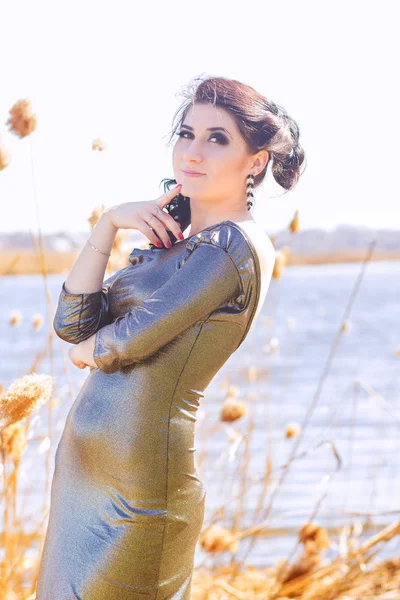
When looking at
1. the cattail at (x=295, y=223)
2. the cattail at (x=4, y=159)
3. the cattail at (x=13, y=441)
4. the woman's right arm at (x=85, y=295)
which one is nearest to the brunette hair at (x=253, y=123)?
the woman's right arm at (x=85, y=295)

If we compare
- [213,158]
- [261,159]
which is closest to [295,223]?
[261,159]

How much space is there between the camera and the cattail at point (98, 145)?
7.32 ft

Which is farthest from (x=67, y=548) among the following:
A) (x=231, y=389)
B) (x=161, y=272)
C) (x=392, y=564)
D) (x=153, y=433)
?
(x=392, y=564)

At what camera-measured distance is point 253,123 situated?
1.80 meters

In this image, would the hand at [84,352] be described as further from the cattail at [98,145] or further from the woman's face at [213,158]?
the cattail at [98,145]

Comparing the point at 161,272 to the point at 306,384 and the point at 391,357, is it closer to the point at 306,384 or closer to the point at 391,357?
the point at 306,384

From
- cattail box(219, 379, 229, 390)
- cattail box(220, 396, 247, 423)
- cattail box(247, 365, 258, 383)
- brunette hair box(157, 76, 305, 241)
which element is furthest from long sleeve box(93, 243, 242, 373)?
cattail box(219, 379, 229, 390)

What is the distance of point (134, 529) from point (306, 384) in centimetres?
720

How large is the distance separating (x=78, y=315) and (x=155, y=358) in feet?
0.62

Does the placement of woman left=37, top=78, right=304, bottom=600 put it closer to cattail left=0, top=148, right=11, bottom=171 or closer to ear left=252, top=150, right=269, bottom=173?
ear left=252, top=150, right=269, bottom=173

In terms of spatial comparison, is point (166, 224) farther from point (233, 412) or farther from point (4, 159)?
point (233, 412)

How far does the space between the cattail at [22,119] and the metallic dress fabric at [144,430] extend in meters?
0.60

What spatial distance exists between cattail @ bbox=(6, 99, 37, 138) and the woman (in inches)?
19.1

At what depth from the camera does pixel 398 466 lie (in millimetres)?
5273
